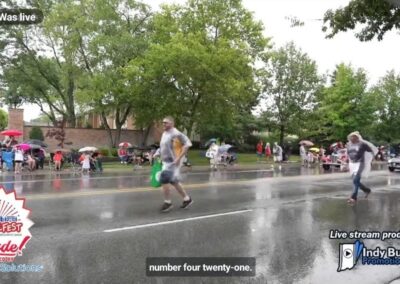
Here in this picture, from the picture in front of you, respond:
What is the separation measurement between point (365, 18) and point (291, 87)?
103 ft

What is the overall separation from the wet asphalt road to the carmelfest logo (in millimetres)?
150

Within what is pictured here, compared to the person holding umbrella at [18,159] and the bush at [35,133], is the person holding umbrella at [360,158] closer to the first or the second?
the person holding umbrella at [18,159]

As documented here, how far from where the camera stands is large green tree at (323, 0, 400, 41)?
470 inches

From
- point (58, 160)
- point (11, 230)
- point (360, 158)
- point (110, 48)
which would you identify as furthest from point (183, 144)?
point (110, 48)

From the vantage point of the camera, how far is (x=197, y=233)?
817 cm

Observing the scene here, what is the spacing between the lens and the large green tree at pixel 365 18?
1194 centimetres

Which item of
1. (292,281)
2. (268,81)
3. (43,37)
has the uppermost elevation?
(43,37)

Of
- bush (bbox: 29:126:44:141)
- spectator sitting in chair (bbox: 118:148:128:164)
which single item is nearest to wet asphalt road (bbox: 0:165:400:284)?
spectator sitting in chair (bbox: 118:148:128:164)

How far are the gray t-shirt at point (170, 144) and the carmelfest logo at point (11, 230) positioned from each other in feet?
11.6

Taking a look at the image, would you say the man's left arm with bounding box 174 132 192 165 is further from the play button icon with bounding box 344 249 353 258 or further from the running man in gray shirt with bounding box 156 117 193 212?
the play button icon with bounding box 344 249 353 258

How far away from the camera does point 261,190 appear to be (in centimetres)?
1488

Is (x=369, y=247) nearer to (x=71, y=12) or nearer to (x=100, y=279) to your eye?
(x=100, y=279)

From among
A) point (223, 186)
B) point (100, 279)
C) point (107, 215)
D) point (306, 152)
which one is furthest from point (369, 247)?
point (306, 152)

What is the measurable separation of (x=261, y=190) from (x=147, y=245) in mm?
8178
